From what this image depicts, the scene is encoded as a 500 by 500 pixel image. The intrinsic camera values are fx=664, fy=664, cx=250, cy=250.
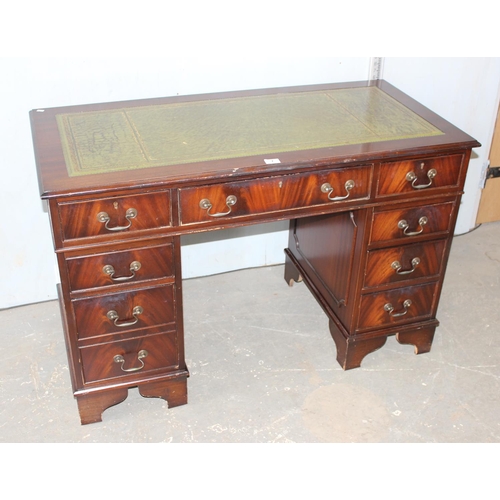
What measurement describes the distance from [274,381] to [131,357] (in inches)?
22.9

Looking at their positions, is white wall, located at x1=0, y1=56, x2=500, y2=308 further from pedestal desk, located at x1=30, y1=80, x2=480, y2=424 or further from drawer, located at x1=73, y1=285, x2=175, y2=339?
drawer, located at x1=73, y1=285, x2=175, y2=339

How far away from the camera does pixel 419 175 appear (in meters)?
2.29

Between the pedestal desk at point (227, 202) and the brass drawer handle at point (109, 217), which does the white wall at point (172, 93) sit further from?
the brass drawer handle at point (109, 217)

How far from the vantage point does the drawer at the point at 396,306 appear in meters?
2.52

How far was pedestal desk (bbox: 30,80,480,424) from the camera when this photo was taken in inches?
79.4

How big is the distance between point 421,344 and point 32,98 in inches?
71.0

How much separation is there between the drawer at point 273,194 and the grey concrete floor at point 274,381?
741mm

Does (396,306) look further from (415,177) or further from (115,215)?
(115,215)

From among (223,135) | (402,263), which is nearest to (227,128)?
(223,135)

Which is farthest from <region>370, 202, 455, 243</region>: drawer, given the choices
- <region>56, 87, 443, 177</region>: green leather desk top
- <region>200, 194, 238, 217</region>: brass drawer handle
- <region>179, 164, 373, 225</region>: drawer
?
<region>200, 194, 238, 217</region>: brass drawer handle

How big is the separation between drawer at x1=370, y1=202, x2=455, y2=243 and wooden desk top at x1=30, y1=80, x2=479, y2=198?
24 centimetres

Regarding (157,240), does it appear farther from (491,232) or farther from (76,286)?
(491,232)

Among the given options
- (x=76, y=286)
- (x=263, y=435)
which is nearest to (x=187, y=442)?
(x=263, y=435)

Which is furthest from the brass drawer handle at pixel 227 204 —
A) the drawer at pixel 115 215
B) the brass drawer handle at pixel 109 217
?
the brass drawer handle at pixel 109 217
